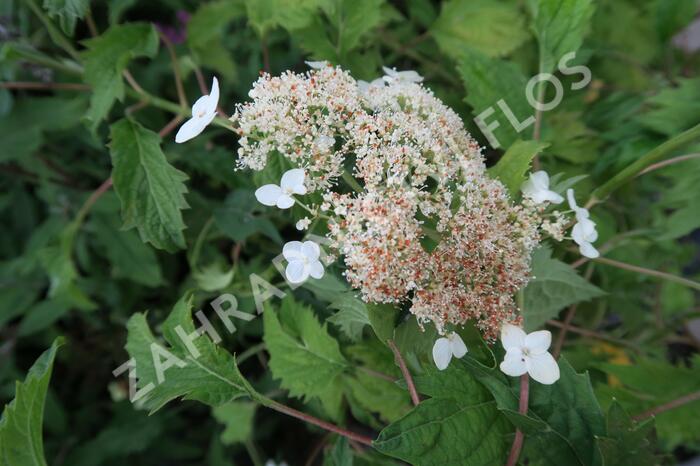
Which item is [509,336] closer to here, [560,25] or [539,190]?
[539,190]

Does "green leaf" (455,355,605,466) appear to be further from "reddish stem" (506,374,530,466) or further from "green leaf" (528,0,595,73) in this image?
"green leaf" (528,0,595,73)

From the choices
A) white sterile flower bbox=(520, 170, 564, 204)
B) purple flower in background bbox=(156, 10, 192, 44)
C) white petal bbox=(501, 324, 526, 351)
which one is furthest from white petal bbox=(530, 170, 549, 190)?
purple flower in background bbox=(156, 10, 192, 44)

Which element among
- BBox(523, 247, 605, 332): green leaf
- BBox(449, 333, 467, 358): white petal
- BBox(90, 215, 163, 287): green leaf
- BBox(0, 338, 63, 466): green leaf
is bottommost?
BBox(523, 247, 605, 332): green leaf

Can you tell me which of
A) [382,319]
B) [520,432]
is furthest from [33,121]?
[520,432]

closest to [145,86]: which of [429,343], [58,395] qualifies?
[58,395]

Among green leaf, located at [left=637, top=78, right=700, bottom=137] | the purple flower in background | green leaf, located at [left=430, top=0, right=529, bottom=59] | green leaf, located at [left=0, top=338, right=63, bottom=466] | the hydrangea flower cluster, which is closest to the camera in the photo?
the hydrangea flower cluster

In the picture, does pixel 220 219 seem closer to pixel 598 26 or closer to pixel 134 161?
pixel 134 161
